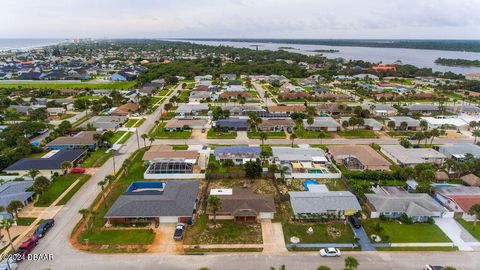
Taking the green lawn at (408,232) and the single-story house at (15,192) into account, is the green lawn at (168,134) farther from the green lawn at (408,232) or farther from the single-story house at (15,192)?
the green lawn at (408,232)

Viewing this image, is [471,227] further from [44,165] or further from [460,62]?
[460,62]

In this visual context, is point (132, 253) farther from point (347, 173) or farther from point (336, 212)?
point (347, 173)

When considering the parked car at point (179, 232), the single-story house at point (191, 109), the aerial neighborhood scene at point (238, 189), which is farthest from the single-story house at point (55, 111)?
the parked car at point (179, 232)

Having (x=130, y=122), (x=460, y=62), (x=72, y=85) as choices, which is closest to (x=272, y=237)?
(x=130, y=122)

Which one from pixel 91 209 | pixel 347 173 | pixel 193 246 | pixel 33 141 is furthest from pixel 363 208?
pixel 33 141

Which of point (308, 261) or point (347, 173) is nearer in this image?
point (308, 261)

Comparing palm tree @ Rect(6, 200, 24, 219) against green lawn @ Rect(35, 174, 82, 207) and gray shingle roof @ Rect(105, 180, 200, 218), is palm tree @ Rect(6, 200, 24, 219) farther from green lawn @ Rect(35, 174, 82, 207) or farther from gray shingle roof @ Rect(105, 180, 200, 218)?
gray shingle roof @ Rect(105, 180, 200, 218)
